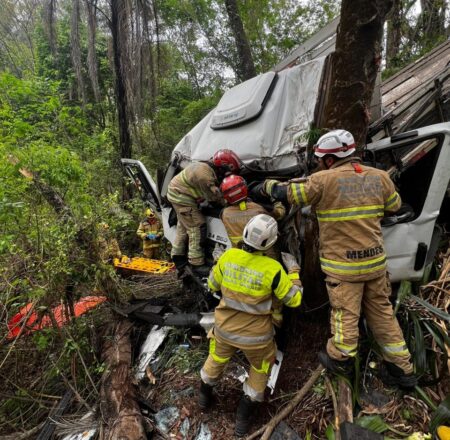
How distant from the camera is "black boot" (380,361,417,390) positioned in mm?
2088

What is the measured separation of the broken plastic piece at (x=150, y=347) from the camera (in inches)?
125

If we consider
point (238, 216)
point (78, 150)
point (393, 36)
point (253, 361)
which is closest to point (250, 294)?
point (253, 361)

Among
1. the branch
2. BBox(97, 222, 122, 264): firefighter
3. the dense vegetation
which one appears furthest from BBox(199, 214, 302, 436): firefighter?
BBox(97, 222, 122, 264): firefighter

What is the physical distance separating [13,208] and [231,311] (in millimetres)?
2783

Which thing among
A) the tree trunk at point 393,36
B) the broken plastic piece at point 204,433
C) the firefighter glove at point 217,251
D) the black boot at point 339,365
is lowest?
the broken plastic piece at point 204,433

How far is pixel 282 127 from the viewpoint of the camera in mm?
2916

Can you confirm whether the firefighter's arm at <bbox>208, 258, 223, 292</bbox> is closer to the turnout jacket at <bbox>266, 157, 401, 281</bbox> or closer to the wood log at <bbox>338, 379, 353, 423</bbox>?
the turnout jacket at <bbox>266, 157, 401, 281</bbox>

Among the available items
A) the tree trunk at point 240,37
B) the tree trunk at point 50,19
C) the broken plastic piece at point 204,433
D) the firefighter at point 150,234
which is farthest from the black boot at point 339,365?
the tree trunk at point 240,37

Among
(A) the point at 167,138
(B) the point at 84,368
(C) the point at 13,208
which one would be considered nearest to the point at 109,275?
(B) the point at 84,368

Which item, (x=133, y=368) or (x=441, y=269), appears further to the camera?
(x=133, y=368)

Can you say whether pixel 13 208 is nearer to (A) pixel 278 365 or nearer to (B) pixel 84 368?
(B) pixel 84 368

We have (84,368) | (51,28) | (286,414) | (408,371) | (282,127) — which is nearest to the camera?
(408,371)

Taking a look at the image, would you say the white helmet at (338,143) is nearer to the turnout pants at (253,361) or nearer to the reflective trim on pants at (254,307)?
the reflective trim on pants at (254,307)

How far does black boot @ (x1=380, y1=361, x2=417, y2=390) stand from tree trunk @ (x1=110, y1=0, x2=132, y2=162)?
17.2 feet
